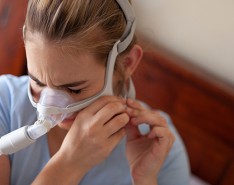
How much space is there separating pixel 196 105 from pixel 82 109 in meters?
0.59

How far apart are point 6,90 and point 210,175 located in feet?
2.72

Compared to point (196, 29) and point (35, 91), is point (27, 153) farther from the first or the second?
point (196, 29)

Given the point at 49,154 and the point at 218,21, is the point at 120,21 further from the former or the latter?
the point at 218,21

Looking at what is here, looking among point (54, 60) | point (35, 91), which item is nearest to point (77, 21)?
point (54, 60)

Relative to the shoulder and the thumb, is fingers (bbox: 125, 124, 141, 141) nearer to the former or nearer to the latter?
the thumb

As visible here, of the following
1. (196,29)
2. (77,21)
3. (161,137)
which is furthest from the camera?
(196,29)

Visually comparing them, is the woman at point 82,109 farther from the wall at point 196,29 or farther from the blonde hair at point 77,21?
the wall at point 196,29

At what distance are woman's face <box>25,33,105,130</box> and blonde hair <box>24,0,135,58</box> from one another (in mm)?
16

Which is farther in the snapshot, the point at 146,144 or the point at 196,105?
the point at 196,105

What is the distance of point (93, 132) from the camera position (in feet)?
2.27

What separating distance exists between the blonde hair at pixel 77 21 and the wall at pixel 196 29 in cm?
52

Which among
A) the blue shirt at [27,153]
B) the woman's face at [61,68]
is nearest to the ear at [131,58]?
the woman's face at [61,68]

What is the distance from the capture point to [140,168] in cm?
80

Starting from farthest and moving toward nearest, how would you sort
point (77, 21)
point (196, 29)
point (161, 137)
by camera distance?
point (196, 29) → point (161, 137) → point (77, 21)
